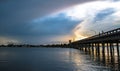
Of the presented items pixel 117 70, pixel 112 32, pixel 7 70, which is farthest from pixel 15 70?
pixel 112 32

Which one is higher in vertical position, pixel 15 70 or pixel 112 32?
pixel 112 32

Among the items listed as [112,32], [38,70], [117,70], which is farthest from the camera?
[112,32]

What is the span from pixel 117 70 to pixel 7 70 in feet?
64.1

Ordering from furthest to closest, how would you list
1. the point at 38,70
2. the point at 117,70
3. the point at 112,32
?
the point at 112,32
the point at 38,70
the point at 117,70

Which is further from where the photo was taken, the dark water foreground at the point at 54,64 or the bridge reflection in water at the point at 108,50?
the bridge reflection in water at the point at 108,50

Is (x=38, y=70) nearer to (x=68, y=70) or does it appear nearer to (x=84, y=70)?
(x=68, y=70)

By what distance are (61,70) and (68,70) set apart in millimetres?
1353

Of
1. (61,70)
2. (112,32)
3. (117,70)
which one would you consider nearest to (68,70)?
(61,70)

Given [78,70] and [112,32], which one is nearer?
[78,70]

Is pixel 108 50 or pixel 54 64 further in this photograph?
pixel 108 50

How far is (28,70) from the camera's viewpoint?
45.4m

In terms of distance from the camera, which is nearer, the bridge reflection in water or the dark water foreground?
the dark water foreground

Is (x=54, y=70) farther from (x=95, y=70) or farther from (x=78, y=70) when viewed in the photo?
(x=95, y=70)

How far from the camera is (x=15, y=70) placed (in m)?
45.7
